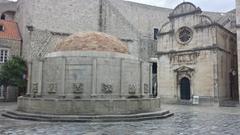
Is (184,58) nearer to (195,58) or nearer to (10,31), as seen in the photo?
(195,58)

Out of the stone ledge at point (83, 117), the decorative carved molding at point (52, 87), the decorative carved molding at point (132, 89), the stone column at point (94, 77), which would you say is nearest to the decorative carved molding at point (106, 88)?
the stone column at point (94, 77)

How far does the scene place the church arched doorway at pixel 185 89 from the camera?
27375 millimetres

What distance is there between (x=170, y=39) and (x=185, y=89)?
5.52m

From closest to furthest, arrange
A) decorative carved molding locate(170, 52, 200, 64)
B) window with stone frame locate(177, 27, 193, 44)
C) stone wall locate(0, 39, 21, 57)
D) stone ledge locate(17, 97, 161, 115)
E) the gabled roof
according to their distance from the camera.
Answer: stone ledge locate(17, 97, 161, 115) → decorative carved molding locate(170, 52, 200, 64) → window with stone frame locate(177, 27, 193, 44) → stone wall locate(0, 39, 21, 57) → the gabled roof

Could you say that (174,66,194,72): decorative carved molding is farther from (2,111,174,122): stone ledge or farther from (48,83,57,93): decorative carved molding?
(48,83,57,93): decorative carved molding

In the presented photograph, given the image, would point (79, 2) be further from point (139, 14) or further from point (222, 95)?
point (222, 95)

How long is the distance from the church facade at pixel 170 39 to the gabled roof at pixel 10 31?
21.8 inches

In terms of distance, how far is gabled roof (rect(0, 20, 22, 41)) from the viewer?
30580 mm

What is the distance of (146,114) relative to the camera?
12.4 m

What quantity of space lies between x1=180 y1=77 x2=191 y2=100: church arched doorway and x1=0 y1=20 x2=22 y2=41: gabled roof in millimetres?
18710

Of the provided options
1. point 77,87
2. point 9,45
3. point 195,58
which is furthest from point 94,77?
point 9,45

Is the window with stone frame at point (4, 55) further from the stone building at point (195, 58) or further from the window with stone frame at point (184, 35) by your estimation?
the window with stone frame at point (184, 35)

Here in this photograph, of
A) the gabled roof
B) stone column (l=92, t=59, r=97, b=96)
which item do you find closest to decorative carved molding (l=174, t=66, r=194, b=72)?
stone column (l=92, t=59, r=97, b=96)

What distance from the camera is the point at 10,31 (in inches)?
1240
